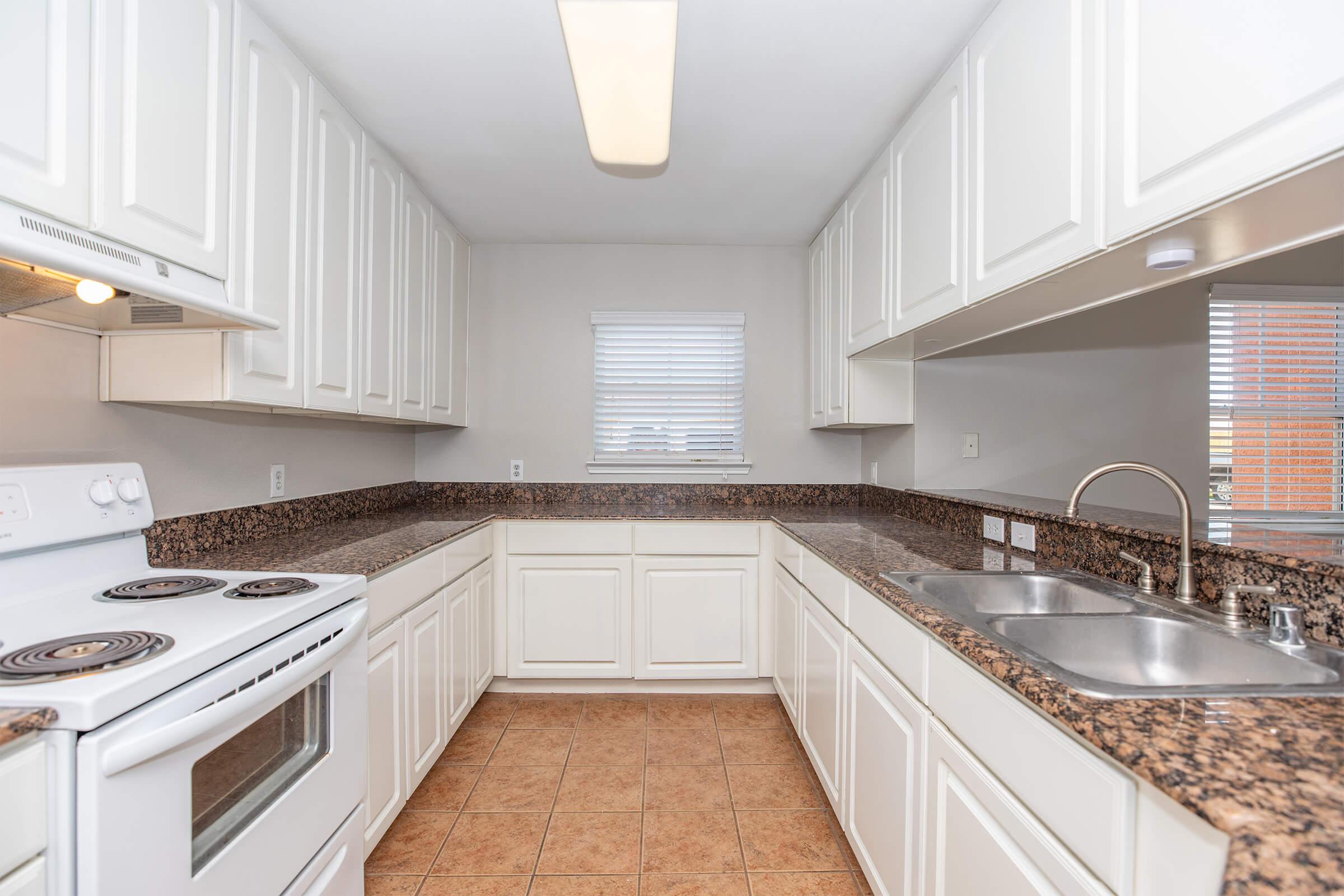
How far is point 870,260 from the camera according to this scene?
2.41 meters

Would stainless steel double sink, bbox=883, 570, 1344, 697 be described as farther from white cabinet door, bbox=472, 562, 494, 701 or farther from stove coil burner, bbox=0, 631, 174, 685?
white cabinet door, bbox=472, 562, 494, 701

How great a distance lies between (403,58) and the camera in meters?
1.80

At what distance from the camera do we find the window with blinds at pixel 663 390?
344 centimetres

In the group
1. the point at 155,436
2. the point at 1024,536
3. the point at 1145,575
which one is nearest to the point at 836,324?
the point at 1024,536

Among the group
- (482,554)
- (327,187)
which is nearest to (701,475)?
(482,554)

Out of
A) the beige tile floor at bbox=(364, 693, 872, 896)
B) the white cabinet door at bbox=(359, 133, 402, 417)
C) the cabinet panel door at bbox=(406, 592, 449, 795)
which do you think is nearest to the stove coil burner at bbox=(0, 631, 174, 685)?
the cabinet panel door at bbox=(406, 592, 449, 795)

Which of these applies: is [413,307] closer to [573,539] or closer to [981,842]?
[573,539]

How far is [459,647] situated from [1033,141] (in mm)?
2435

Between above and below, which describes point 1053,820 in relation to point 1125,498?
below

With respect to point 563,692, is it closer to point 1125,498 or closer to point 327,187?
point 327,187

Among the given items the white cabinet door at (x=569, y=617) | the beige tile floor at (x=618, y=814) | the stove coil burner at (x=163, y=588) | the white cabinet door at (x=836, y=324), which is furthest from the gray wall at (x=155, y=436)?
the white cabinet door at (x=836, y=324)

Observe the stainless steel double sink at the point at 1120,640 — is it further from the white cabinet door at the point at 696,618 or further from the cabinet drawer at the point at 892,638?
the white cabinet door at the point at 696,618

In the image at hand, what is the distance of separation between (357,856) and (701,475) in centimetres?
232

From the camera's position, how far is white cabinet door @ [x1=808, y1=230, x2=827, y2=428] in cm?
307
